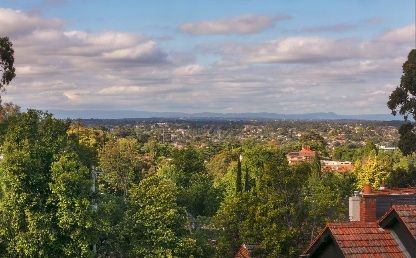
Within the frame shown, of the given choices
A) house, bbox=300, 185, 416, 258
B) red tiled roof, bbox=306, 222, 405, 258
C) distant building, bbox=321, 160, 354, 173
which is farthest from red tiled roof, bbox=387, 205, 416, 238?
distant building, bbox=321, 160, 354, 173

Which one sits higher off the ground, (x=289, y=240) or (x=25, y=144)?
(x=25, y=144)

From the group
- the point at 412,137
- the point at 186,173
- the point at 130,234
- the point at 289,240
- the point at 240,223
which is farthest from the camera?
the point at 186,173

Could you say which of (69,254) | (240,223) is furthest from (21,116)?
(240,223)

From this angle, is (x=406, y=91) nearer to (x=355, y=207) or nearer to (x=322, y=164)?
(x=355, y=207)

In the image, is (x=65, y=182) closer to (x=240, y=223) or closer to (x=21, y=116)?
(x=21, y=116)

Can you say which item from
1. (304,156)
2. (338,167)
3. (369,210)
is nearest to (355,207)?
(369,210)

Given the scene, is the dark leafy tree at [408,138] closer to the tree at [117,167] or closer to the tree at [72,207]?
the tree at [72,207]
